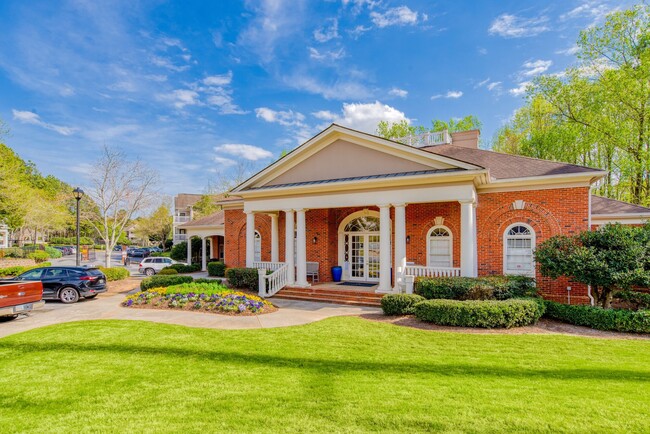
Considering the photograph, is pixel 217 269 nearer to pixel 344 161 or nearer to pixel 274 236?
pixel 274 236

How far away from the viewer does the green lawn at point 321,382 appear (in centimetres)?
412

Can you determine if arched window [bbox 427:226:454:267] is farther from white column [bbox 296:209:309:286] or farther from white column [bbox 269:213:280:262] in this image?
white column [bbox 269:213:280:262]

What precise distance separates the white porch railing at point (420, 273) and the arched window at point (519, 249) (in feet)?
7.29

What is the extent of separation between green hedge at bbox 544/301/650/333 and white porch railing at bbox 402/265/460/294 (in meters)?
3.48

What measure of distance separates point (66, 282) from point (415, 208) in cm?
1419

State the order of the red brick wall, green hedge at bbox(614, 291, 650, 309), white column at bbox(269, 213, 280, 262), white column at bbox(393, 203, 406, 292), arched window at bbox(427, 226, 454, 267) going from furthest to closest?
white column at bbox(269, 213, 280, 262)
arched window at bbox(427, 226, 454, 267)
white column at bbox(393, 203, 406, 292)
the red brick wall
green hedge at bbox(614, 291, 650, 309)

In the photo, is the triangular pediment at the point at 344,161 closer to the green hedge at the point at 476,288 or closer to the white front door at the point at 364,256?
the white front door at the point at 364,256

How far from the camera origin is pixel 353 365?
6.05m

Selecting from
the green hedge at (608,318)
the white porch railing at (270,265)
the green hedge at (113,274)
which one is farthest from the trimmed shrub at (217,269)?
the green hedge at (608,318)

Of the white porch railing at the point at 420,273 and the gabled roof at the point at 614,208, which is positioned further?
the gabled roof at the point at 614,208

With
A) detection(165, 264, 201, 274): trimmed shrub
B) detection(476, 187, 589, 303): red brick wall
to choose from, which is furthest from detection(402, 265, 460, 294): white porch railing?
detection(165, 264, 201, 274): trimmed shrub

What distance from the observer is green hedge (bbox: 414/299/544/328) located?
8688 mm

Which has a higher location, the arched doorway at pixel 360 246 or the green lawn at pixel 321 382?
the arched doorway at pixel 360 246

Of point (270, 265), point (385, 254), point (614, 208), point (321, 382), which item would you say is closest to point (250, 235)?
point (270, 265)
